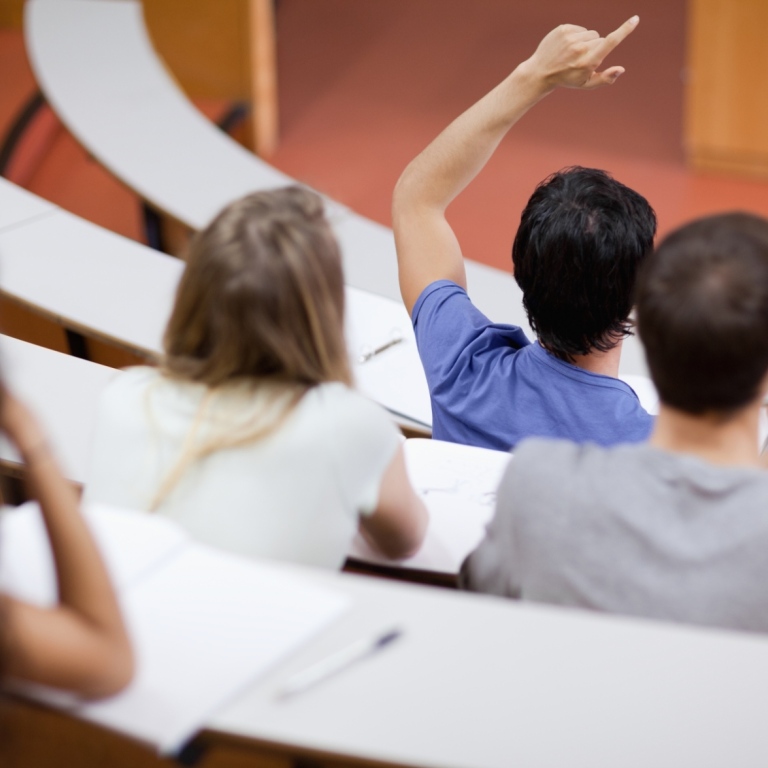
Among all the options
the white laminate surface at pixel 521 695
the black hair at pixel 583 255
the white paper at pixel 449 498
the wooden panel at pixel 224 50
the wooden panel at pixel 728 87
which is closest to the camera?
the white laminate surface at pixel 521 695

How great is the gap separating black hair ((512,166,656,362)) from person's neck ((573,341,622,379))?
12 millimetres

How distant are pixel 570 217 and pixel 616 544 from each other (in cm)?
67

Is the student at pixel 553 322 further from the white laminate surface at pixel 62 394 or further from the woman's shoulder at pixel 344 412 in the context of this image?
the white laminate surface at pixel 62 394

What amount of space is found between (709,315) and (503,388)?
0.60 m

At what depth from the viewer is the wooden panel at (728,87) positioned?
163 inches

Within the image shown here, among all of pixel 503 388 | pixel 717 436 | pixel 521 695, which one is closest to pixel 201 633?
pixel 521 695

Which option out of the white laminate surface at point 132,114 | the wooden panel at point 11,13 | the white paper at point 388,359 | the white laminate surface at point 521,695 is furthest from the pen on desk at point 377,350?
the wooden panel at point 11,13

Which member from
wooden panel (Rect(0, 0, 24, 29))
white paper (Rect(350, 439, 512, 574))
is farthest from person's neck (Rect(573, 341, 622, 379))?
wooden panel (Rect(0, 0, 24, 29))

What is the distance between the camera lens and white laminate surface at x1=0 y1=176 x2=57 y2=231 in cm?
267

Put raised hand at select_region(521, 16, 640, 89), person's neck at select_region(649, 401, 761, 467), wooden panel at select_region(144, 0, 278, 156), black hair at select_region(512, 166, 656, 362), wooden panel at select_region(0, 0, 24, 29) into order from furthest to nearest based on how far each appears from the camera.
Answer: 1. wooden panel at select_region(0, 0, 24, 29)
2. wooden panel at select_region(144, 0, 278, 156)
3. raised hand at select_region(521, 16, 640, 89)
4. black hair at select_region(512, 166, 656, 362)
5. person's neck at select_region(649, 401, 761, 467)

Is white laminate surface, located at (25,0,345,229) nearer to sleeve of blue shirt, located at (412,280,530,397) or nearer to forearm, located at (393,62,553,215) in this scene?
forearm, located at (393,62,553,215)

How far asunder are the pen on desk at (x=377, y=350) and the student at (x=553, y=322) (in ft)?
1.52

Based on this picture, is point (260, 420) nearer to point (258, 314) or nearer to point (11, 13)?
point (258, 314)

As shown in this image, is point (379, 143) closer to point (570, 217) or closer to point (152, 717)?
point (570, 217)
